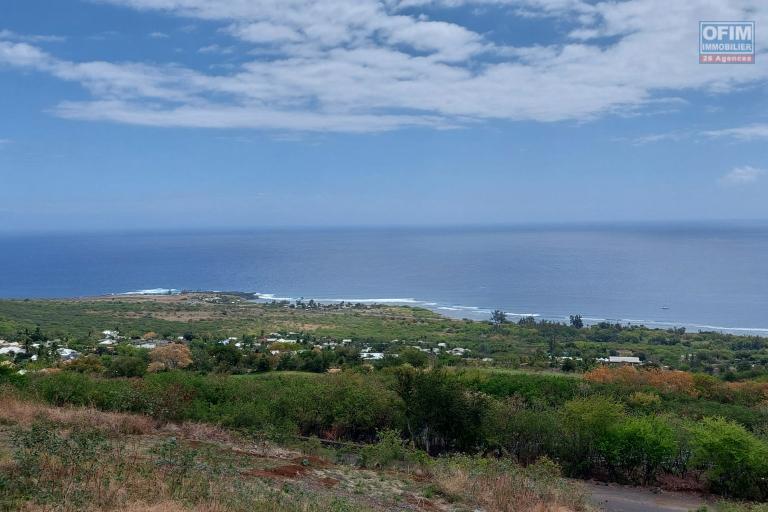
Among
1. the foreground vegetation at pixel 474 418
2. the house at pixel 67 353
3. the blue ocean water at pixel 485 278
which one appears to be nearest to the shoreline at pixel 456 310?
the blue ocean water at pixel 485 278

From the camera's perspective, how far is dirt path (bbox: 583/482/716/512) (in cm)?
1120

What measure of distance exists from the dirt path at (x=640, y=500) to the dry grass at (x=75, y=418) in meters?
8.93

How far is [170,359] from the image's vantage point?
27188mm

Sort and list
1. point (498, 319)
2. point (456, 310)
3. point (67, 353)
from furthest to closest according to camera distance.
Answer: point (456, 310), point (498, 319), point (67, 353)

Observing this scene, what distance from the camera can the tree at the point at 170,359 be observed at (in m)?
25.8

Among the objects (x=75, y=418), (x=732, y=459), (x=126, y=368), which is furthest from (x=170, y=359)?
(x=732, y=459)

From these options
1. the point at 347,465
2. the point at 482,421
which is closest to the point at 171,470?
the point at 347,465

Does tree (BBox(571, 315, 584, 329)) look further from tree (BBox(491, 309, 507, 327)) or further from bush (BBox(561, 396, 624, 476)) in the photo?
bush (BBox(561, 396, 624, 476))

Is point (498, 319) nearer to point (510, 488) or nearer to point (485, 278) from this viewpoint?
point (485, 278)

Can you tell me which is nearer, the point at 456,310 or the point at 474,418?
the point at 474,418

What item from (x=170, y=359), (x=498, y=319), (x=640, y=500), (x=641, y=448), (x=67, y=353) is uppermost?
(x=641, y=448)

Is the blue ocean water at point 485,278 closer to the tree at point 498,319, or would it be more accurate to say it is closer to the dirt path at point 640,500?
the tree at point 498,319

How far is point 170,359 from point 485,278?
246ft

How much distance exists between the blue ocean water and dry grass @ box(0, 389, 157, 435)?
5745 cm
